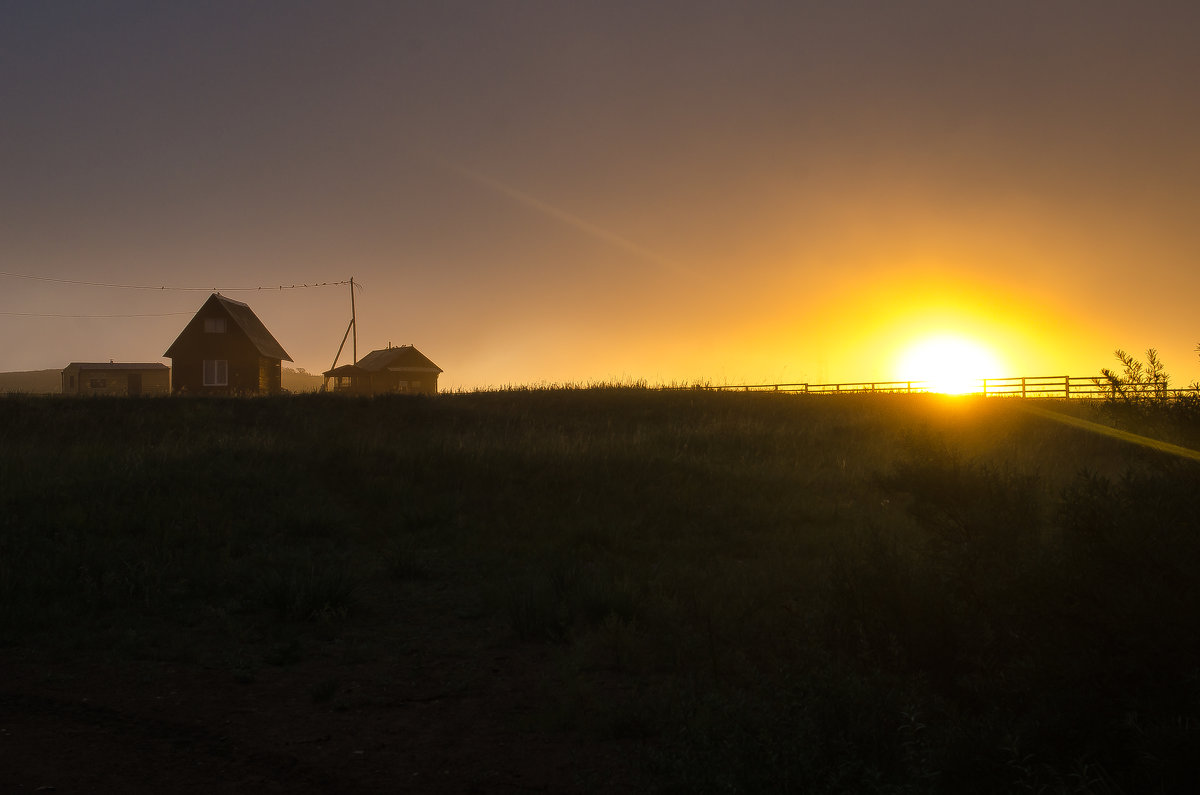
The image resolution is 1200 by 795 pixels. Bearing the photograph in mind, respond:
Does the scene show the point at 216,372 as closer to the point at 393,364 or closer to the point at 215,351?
the point at 215,351

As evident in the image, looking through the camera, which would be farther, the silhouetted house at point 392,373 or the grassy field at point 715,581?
the silhouetted house at point 392,373

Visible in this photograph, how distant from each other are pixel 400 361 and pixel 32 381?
97549 mm

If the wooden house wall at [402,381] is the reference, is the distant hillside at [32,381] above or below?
above

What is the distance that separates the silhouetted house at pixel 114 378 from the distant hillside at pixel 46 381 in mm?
28298

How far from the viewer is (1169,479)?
4418 mm

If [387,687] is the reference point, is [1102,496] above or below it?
above

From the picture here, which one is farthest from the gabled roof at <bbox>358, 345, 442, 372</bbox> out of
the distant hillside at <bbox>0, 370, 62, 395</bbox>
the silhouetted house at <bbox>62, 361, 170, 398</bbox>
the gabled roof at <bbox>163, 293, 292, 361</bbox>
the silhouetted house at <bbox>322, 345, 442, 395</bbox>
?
the distant hillside at <bbox>0, 370, 62, 395</bbox>

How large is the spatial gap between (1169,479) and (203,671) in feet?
22.3

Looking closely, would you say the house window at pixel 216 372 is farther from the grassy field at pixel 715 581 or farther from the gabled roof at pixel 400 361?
the grassy field at pixel 715 581

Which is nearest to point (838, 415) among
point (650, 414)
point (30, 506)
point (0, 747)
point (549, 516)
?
point (650, 414)

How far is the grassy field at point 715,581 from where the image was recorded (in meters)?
3.74

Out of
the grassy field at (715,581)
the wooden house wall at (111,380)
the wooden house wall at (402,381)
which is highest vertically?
the wooden house wall at (111,380)

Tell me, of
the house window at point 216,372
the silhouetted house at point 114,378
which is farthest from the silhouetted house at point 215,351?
the silhouetted house at point 114,378

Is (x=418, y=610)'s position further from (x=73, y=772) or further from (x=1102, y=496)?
(x=1102, y=496)
